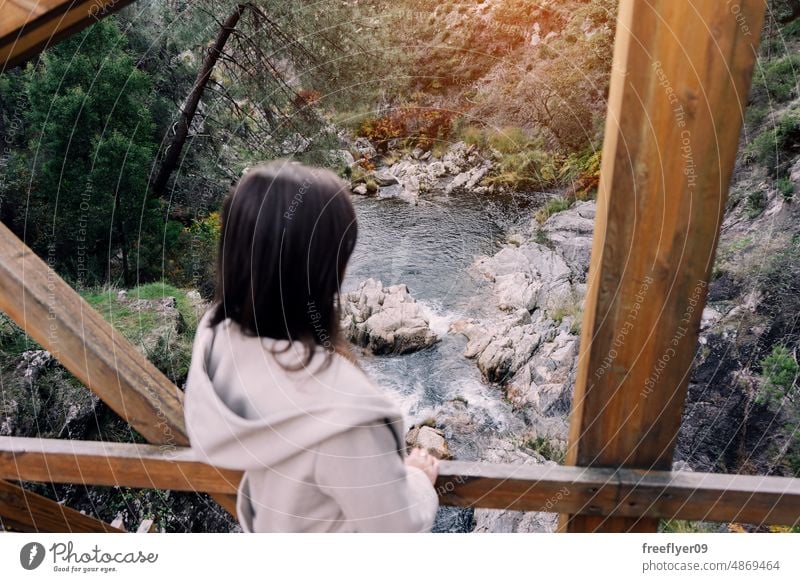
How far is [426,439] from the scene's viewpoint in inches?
87.7

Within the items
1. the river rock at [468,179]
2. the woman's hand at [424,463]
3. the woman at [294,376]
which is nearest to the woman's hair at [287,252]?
the woman at [294,376]

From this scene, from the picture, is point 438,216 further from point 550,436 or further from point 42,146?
point 42,146

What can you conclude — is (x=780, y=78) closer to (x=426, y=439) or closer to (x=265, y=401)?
(x=426, y=439)

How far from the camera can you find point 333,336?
24.4 inches

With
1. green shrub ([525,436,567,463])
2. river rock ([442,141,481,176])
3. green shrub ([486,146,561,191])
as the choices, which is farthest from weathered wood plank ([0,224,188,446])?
green shrub ([525,436,567,463])

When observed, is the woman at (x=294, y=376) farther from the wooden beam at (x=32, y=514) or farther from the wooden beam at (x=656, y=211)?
the wooden beam at (x=32, y=514)

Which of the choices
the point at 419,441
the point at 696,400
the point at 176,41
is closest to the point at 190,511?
the point at 419,441

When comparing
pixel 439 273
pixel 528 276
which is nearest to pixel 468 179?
pixel 439 273

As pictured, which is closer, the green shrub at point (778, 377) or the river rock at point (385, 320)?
the river rock at point (385, 320)

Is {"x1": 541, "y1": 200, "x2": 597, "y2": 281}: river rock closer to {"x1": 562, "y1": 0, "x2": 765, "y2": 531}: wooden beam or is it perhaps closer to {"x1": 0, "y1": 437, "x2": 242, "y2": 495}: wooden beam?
{"x1": 562, "y1": 0, "x2": 765, "y2": 531}: wooden beam

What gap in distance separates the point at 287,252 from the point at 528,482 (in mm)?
490

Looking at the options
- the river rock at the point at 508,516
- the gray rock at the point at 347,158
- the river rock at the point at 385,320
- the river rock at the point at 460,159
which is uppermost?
the river rock at the point at 460,159

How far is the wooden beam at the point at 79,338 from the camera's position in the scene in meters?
0.76

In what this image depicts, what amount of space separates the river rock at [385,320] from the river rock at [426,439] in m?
0.33
